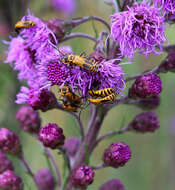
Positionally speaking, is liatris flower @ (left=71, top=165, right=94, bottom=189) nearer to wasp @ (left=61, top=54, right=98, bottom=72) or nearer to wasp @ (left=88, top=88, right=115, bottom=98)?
wasp @ (left=88, top=88, right=115, bottom=98)

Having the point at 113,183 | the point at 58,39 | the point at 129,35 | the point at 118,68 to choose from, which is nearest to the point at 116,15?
the point at 129,35

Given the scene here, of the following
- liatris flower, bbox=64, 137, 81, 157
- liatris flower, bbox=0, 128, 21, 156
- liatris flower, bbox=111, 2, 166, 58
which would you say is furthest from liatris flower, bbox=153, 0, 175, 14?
liatris flower, bbox=0, 128, 21, 156

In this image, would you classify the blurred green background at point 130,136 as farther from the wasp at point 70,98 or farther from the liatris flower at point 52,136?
the wasp at point 70,98

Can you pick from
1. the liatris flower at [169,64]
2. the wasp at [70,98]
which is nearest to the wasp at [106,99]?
the wasp at [70,98]

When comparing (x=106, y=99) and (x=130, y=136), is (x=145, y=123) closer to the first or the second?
(x=106, y=99)

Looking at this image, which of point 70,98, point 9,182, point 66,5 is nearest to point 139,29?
point 70,98

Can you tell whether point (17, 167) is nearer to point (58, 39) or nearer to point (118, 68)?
point (58, 39)
